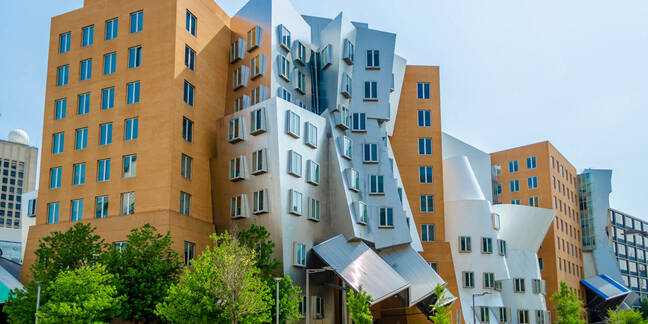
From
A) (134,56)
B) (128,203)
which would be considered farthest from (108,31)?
(128,203)

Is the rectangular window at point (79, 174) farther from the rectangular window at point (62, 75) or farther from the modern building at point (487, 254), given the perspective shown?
the modern building at point (487, 254)

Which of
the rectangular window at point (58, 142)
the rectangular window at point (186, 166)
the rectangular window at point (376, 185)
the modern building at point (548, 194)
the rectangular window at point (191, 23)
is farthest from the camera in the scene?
the modern building at point (548, 194)

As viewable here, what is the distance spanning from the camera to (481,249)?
257 ft

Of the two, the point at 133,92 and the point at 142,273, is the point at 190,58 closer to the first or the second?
the point at 133,92

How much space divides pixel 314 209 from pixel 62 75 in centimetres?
2668

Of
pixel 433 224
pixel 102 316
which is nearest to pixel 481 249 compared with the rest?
pixel 433 224

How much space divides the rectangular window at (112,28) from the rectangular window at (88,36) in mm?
1802

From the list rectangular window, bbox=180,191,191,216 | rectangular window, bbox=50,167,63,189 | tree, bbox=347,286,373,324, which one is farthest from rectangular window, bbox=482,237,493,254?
rectangular window, bbox=50,167,63,189

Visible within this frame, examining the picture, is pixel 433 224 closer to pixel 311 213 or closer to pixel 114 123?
pixel 311 213

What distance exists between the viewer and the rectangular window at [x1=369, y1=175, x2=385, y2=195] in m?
66.0

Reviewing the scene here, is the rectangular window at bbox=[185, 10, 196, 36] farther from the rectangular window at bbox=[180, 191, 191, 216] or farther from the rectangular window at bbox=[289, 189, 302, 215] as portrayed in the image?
the rectangular window at bbox=[289, 189, 302, 215]

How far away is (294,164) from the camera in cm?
5891

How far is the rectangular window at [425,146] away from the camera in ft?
259

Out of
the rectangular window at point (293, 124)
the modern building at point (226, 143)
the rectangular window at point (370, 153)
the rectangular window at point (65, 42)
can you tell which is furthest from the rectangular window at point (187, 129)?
the rectangular window at point (370, 153)
